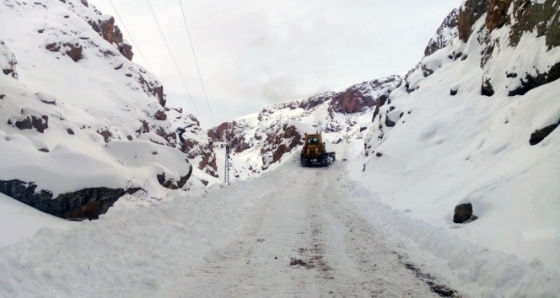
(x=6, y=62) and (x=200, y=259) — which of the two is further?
(x=6, y=62)

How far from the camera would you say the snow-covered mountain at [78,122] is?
1067 centimetres

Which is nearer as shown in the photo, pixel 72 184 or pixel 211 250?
pixel 211 250

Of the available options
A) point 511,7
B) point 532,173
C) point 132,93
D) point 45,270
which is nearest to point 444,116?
point 511,7

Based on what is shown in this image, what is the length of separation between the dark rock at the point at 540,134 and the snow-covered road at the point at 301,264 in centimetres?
496

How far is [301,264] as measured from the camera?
23.1 feet

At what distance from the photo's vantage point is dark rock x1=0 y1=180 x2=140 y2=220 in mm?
9867

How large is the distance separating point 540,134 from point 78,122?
80.3 feet

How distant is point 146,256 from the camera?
7148mm

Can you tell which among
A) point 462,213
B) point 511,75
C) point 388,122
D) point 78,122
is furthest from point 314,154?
point 462,213

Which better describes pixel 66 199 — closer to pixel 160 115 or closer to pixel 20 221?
pixel 20 221

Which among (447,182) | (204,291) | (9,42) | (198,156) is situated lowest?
(204,291)

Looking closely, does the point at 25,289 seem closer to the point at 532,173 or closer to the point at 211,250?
the point at 211,250

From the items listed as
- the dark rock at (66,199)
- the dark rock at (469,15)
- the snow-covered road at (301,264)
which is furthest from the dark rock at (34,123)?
the dark rock at (469,15)

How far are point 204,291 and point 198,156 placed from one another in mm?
72643
